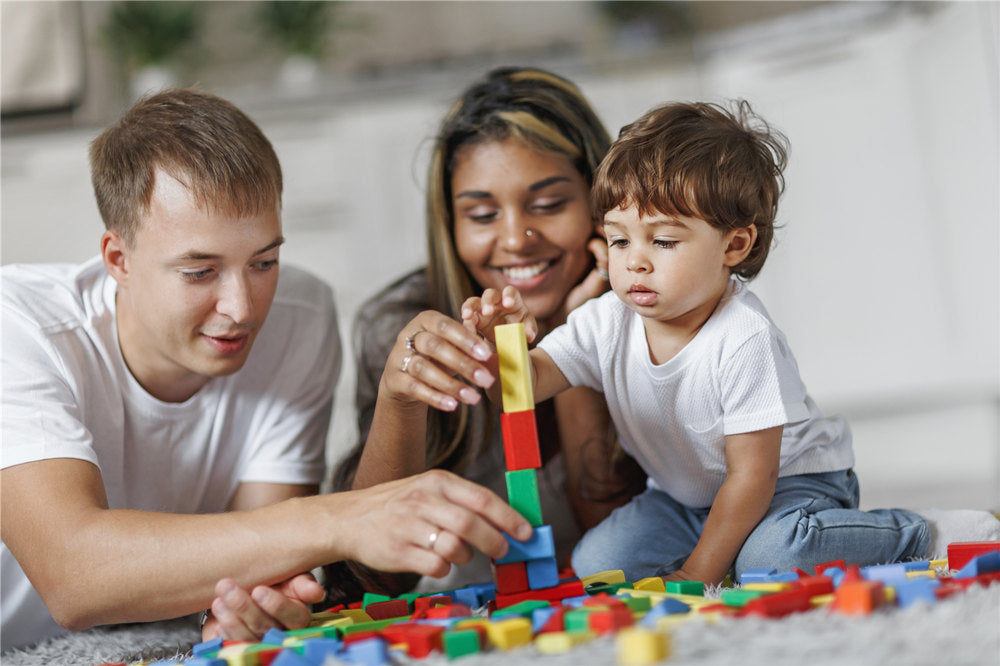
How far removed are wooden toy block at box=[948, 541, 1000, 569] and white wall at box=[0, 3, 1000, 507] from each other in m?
2.34

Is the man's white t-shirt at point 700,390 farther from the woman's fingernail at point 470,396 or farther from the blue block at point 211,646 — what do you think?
the blue block at point 211,646

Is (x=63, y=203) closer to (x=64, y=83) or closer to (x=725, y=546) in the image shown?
(x=64, y=83)

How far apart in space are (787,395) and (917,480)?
2.02 m

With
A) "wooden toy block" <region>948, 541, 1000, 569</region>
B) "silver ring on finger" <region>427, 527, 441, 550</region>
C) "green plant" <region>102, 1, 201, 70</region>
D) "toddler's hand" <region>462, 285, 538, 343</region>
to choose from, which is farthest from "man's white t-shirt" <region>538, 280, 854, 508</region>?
"green plant" <region>102, 1, 201, 70</region>

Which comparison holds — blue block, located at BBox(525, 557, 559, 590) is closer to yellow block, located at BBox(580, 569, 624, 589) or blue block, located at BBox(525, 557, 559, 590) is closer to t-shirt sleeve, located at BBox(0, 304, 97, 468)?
yellow block, located at BBox(580, 569, 624, 589)

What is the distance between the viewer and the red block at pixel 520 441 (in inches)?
41.1

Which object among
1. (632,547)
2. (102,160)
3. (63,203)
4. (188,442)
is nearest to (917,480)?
(632,547)

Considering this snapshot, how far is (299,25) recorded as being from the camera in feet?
11.8

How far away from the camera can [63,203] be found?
10.8 ft

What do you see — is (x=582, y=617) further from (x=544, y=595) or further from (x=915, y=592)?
(x=915, y=592)

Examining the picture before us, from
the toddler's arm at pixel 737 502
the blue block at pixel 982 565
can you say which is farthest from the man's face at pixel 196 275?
the blue block at pixel 982 565

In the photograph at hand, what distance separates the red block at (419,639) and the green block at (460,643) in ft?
0.07

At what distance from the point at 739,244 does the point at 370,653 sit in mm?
762

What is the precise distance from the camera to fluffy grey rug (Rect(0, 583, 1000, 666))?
2.34 ft
